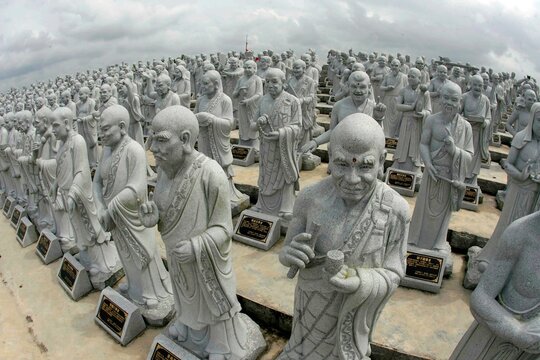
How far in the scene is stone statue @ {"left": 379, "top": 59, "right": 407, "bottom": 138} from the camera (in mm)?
13188

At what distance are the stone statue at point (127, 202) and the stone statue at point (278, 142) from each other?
3.06 metres

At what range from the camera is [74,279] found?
6395 mm

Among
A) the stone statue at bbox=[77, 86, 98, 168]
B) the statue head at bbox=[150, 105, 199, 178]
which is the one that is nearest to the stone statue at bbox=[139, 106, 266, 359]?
the statue head at bbox=[150, 105, 199, 178]

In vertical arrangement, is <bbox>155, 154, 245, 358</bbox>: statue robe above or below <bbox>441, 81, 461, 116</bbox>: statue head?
below

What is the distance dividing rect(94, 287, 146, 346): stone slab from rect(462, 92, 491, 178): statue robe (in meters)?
8.83

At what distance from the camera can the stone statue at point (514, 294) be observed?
2586 millimetres

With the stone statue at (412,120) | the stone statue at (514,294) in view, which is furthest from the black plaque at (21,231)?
the stone statue at (412,120)

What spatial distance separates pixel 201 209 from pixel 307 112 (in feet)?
28.5

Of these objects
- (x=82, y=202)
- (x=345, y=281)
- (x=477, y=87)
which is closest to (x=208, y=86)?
(x=82, y=202)

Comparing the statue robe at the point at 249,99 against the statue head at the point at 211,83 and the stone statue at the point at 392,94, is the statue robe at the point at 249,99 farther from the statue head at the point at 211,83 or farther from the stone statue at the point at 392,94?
the stone statue at the point at 392,94

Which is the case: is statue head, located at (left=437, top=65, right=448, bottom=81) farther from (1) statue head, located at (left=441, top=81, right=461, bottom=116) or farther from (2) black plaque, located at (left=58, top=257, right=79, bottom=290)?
(2) black plaque, located at (left=58, top=257, right=79, bottom=290)

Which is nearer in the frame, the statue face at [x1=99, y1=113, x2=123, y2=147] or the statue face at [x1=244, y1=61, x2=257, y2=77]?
the statue face at [x1=99, y1=113, x2=123, y2=147]

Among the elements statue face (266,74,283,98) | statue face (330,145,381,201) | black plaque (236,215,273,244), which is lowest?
black plaque (236,215,273,244)

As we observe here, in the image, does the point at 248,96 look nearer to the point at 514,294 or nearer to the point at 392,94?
the point at 392,94
